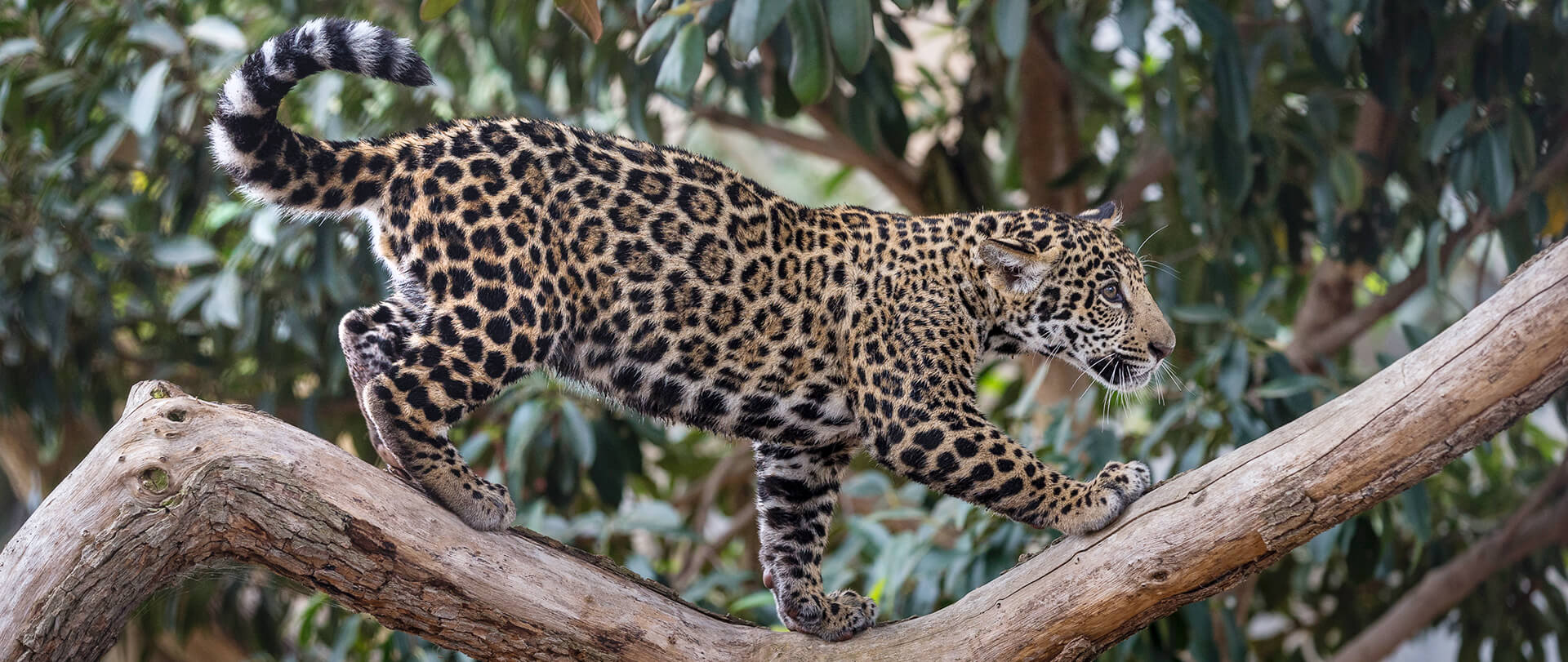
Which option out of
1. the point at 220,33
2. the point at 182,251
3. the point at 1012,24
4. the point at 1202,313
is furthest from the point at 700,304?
the point at 182,251

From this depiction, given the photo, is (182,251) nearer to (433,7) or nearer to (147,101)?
(147,101)

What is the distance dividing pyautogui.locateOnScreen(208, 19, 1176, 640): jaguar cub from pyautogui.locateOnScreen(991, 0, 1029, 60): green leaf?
829mm

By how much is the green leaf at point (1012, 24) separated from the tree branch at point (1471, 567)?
394 cm

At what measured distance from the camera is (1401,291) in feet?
23.5

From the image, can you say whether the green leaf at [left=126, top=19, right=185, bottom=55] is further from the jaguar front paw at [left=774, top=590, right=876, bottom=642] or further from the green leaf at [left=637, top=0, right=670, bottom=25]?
the jaguar front paw at [left=774, top=590, right=876, bottom=642]

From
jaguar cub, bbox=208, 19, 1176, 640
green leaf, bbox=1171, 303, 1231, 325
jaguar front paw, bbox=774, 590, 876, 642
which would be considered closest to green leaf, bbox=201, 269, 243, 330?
jaguar cub, bbox=208, 19, 1176, 640

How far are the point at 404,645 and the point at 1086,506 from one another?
148 inches

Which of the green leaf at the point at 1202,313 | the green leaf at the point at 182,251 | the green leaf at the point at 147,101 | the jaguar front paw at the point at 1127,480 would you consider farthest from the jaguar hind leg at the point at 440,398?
the green leaf at the point at 1202,313

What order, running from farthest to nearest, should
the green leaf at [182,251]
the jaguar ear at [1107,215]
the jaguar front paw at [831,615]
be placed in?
1. the green leaf at [182,251]
2. the jaguar ear at [1107,215]
3. the jaguar front paw at [831,615]

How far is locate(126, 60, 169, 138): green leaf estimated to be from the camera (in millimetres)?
5602

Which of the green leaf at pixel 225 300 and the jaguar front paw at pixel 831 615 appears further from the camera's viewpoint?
the green leaf at pixel 225 300

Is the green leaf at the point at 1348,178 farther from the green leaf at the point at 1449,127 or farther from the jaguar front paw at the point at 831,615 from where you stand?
the jaguar front paw at the point at 831,615

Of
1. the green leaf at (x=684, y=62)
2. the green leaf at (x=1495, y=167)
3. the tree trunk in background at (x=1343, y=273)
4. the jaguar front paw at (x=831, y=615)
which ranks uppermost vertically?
the green leaf at (x=684, y=62)

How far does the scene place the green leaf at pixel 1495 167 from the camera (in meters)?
5.55
